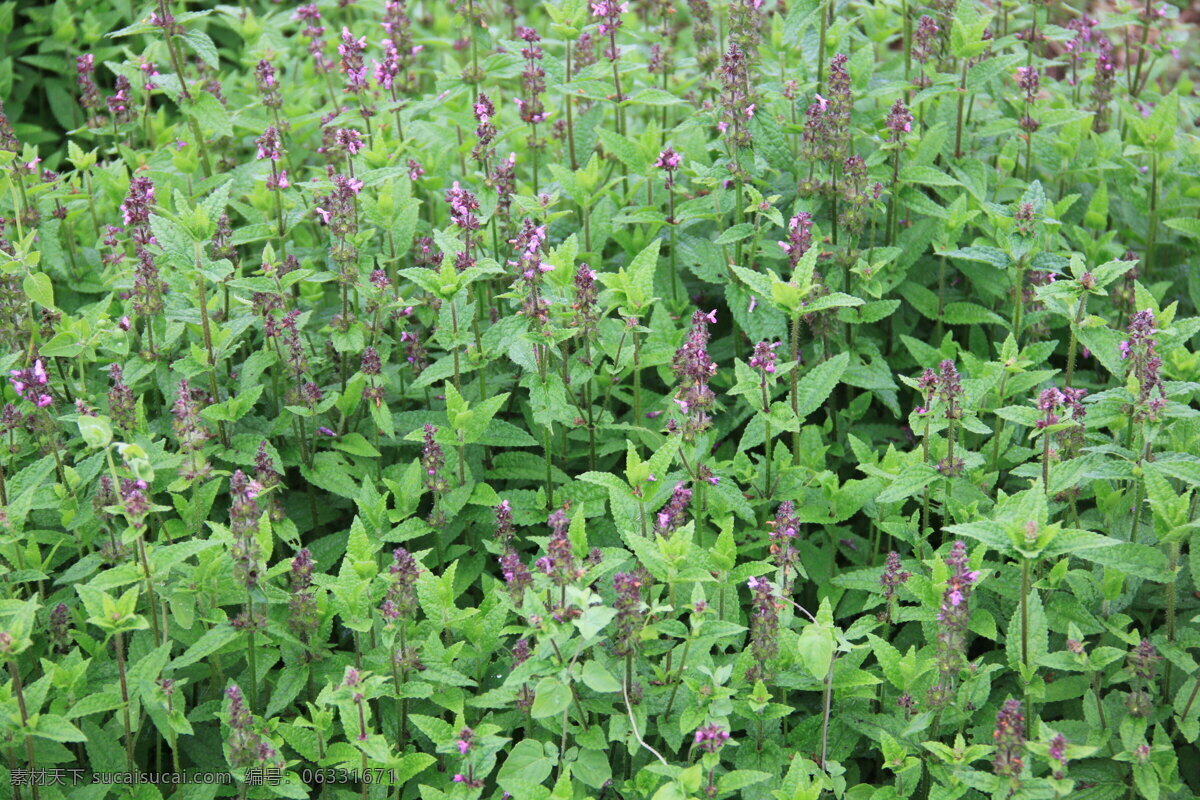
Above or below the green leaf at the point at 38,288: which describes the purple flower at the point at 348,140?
above

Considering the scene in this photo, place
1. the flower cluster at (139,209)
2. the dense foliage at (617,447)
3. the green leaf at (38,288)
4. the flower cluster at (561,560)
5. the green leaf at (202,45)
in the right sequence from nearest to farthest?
1. the flower cluster at (561,560)
2. the dense foliage at (617,447)
3. the green leaf at (38,288)
4. the flower cluster at (139,209)
5. the green leaf at (202,45)

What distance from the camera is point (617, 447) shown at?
4.70 m

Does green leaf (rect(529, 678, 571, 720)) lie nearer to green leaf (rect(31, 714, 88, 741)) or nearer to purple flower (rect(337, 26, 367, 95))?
green leaf (rect(31, 714, 88, 741))

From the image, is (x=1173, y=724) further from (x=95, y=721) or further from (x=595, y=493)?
(x=95, y=721)

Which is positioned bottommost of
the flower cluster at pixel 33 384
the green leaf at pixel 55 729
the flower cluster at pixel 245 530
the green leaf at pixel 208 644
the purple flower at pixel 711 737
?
the purple flower at pixel 711 737

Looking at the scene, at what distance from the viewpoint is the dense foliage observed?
12.1 ft

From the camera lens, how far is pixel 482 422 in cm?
439

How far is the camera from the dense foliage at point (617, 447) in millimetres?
3691

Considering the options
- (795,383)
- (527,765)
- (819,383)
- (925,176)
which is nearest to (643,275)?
(795,383)

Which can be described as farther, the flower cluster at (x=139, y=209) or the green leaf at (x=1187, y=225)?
the green leaf at (x=1187, y=225)

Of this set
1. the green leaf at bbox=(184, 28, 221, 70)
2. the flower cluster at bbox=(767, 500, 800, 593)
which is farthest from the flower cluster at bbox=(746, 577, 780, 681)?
the green leaf at bbox=(184, 28, 221, 70)

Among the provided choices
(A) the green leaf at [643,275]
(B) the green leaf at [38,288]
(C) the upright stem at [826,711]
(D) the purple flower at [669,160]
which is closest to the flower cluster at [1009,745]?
(C) the upright stem at [826,711]

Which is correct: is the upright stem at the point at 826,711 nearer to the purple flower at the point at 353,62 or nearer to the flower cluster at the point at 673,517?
the flower cluster at the point at 673,517

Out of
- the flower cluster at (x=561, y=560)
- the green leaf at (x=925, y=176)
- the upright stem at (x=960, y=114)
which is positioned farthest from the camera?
the upright stem at (x=960, y=114)
